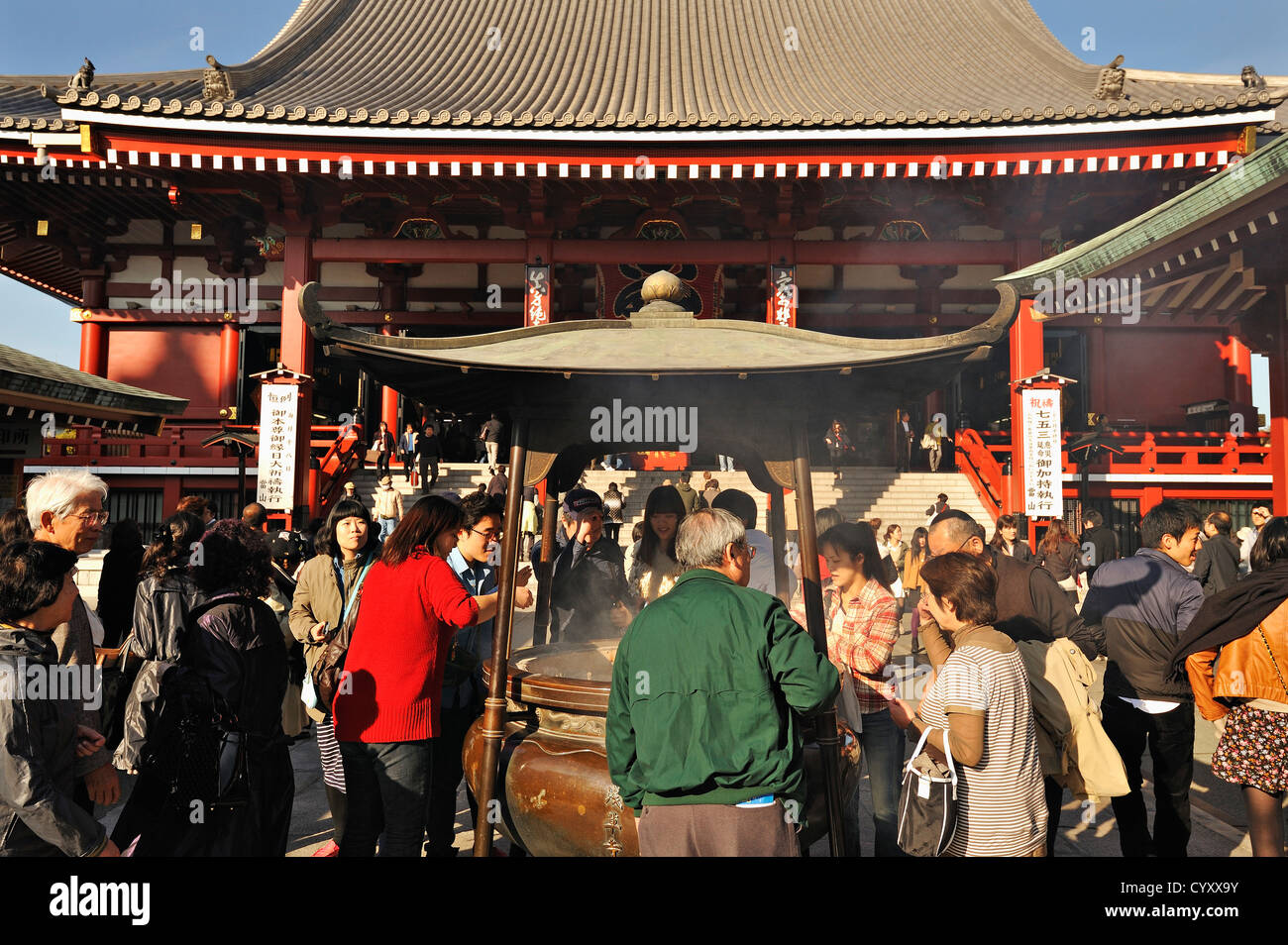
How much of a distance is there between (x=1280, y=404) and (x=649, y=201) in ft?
25.7

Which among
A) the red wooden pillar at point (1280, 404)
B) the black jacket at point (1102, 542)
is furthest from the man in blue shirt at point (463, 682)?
the black jacket at point (1102, 542)

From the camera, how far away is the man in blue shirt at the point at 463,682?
3559mm

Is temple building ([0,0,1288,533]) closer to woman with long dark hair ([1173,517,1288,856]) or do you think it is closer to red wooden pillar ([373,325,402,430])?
red wooden pillar ([373,325,402,430])

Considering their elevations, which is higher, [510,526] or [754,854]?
[510,526]

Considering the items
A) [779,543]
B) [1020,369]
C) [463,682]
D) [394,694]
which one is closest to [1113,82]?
[1020,369]

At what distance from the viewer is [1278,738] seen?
120 inches

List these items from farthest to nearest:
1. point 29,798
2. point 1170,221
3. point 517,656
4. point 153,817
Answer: point 1170,221, point 517,656, point 153,817, point 29,798

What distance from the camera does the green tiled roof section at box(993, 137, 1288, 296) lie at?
409 centimetres

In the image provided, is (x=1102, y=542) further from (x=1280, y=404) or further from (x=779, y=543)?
(x=779, y=543)

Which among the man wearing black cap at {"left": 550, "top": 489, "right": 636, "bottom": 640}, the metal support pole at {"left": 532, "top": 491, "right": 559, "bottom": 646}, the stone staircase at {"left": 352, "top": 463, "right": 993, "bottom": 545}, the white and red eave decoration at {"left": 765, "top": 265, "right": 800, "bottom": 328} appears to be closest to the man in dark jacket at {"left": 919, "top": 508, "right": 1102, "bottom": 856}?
the man wearing black cap at {"left": 550, "top": 489, "right": 636, "bottom": 640}

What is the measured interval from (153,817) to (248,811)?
0.28 m

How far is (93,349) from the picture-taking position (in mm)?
13477
